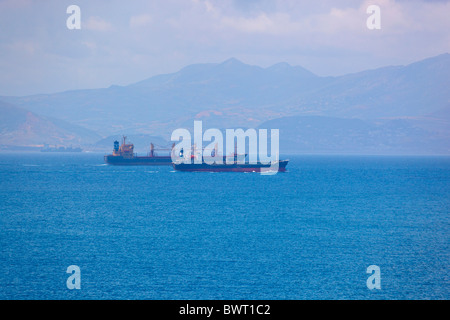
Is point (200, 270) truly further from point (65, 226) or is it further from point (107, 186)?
point (107, 186)

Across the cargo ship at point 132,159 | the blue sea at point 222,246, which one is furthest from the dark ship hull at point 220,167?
the blue sea at point 222,246

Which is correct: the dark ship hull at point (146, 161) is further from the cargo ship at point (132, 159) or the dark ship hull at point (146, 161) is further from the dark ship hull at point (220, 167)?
the dark ship hull at point (220, 167)

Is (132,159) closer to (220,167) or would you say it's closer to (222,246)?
(220,167)

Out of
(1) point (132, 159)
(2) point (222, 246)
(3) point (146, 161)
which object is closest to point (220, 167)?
(3) point (146, 161)

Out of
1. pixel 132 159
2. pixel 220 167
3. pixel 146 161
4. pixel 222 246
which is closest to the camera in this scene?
pixel 222 246

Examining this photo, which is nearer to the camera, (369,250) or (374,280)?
(374,280)

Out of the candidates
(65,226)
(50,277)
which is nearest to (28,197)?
(65,226)

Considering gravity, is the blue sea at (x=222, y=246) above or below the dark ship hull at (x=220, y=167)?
below

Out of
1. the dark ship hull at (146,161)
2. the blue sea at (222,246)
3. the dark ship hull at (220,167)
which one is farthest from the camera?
the dark ship hull at (146,161)
